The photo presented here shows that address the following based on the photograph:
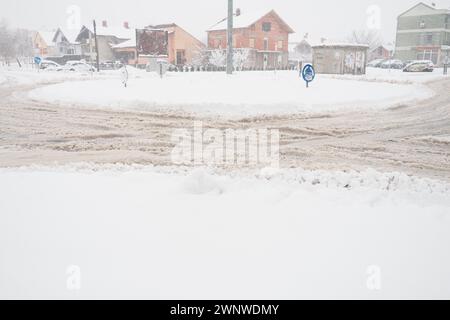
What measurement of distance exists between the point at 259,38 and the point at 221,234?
50470 mm

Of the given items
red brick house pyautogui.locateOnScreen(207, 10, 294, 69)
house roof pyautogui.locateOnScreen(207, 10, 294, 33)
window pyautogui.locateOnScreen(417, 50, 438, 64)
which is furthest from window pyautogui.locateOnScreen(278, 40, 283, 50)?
window pyautogui.locateOnScreen(417, 50, 438, 64)

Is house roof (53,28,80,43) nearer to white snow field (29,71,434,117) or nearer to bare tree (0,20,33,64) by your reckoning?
bare tree (0,20,33,64)

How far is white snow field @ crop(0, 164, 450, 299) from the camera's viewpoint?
3.08 meters

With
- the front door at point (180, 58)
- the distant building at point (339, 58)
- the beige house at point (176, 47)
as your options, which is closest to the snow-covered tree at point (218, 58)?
the beige house at point (176, 47)

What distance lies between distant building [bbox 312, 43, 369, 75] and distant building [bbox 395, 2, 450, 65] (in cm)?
2041

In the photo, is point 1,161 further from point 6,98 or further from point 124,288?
point 6,98

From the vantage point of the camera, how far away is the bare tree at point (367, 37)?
80750mm

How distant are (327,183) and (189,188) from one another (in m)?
1.97

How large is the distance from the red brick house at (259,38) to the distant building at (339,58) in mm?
15708

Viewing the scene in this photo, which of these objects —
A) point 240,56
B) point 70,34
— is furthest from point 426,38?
point 70,34

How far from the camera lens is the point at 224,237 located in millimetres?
3830

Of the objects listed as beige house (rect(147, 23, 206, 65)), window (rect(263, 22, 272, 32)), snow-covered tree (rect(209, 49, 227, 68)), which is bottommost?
snow-covered tree (rect(209, 49, 227, 68))

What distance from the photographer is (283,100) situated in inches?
520
